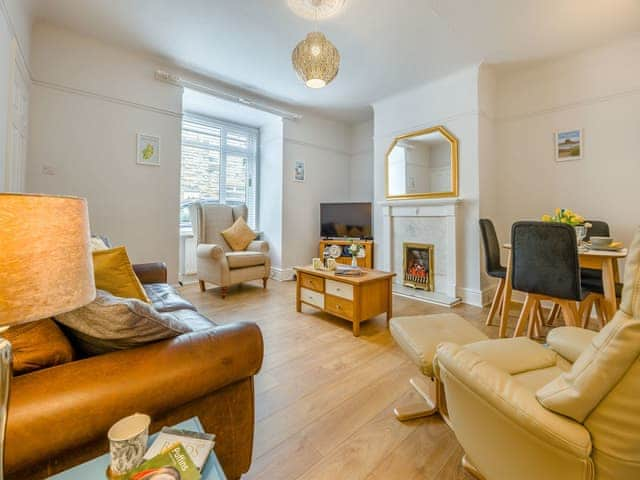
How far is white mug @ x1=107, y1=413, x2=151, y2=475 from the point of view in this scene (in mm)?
604

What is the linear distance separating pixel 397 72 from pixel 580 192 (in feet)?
7.94

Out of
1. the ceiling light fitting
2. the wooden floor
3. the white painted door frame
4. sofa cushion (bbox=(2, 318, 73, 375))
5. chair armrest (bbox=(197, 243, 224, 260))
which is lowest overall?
the wooden floor

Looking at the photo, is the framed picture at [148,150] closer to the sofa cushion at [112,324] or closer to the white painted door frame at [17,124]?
the white painted door frame at [17,124]

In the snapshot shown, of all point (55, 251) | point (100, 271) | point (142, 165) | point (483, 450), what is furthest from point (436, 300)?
point (142, 165)

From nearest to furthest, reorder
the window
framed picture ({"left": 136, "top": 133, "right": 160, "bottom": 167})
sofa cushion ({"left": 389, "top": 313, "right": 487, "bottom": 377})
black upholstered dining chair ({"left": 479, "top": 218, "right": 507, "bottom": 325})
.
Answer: sofa cushion ({"left": 389, "top": 313, "right": 487, "bottom": 377}) < black upholstered dining chair ({"left": 479, "top": 218, "right": 507, "bottom": 325}) < framed picture ({"left": 136, "top": 133, "right": 160, "bottom": 167}) < the window

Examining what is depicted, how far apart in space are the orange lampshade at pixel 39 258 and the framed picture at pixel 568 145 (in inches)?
163

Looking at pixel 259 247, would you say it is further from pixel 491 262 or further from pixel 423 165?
pixel 491 262

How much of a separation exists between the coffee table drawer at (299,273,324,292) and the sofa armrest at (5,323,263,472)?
1767 millimetres

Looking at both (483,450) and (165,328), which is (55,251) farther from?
(483,450)

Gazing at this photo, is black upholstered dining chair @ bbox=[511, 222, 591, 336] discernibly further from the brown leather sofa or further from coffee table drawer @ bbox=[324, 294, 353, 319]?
the brown leather sofa

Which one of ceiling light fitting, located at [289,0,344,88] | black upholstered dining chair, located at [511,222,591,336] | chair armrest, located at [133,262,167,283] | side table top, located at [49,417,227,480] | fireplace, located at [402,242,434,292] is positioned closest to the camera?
side table top, located at [49,417,227,480]

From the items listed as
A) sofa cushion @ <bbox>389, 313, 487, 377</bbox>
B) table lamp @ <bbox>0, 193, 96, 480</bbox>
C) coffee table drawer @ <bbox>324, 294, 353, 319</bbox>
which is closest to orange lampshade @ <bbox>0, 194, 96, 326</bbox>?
table lamp @ <bbox>0, 193, 96, 480</bbox>

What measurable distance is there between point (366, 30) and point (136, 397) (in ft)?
10.6

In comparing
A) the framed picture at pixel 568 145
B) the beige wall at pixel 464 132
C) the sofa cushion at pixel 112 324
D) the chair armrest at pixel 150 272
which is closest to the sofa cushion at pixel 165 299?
the chair armrest at pixel 150 272
